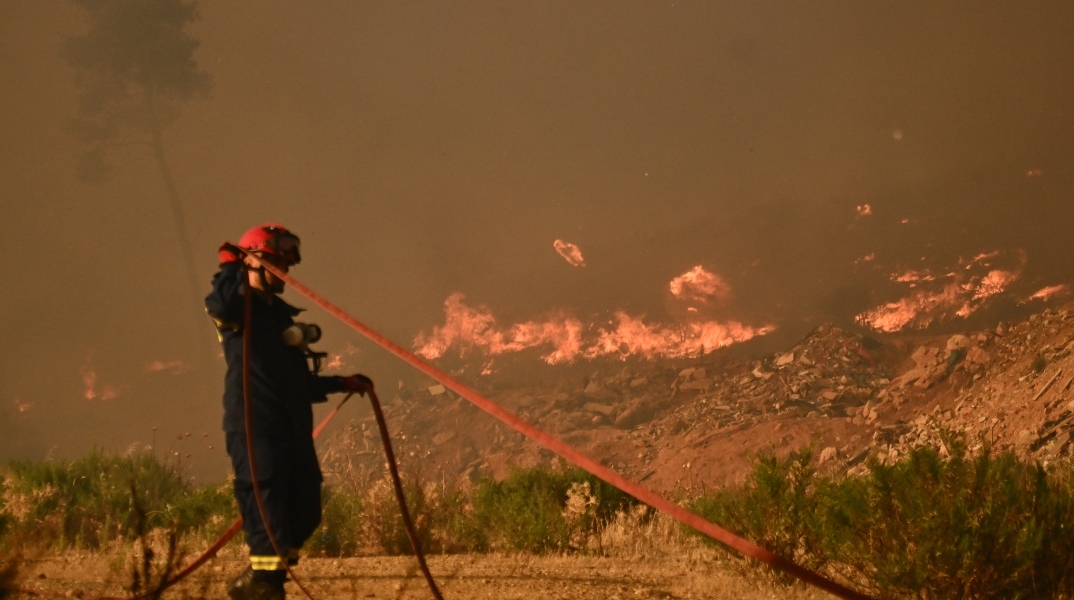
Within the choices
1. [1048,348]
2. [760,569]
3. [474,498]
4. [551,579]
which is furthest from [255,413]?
[1048,348]

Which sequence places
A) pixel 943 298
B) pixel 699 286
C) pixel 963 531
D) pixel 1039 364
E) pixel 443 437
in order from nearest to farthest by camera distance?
pixel 963 531
pixel 1039 364
pixel 943 298
pixel 443 437
pixel 699 286

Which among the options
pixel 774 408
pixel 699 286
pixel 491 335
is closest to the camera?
pixel 774 408

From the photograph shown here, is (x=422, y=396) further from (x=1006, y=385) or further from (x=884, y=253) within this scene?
Answer: (x=1006, y=385)

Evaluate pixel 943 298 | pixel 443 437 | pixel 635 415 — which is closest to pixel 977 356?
pixel 943 298

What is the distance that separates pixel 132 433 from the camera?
47812 mm

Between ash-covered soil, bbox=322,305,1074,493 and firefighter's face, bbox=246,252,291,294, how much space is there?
192 inches

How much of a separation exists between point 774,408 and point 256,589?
60.6 ft

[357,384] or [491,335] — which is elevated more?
[491,335]

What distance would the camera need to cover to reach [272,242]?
10.9 feet

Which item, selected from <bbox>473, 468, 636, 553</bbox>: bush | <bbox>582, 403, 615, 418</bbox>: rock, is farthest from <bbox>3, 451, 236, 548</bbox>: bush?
<bbox>582, 403, 615, 418</bbox>: rock

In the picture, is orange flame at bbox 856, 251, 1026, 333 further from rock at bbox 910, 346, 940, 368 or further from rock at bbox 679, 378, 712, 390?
rock at bbox 679, 378, 712, 390

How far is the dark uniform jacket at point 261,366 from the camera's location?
3061mm

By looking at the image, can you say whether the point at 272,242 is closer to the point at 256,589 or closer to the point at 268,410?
the point at 268,410

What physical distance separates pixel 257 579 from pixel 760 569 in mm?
3078
